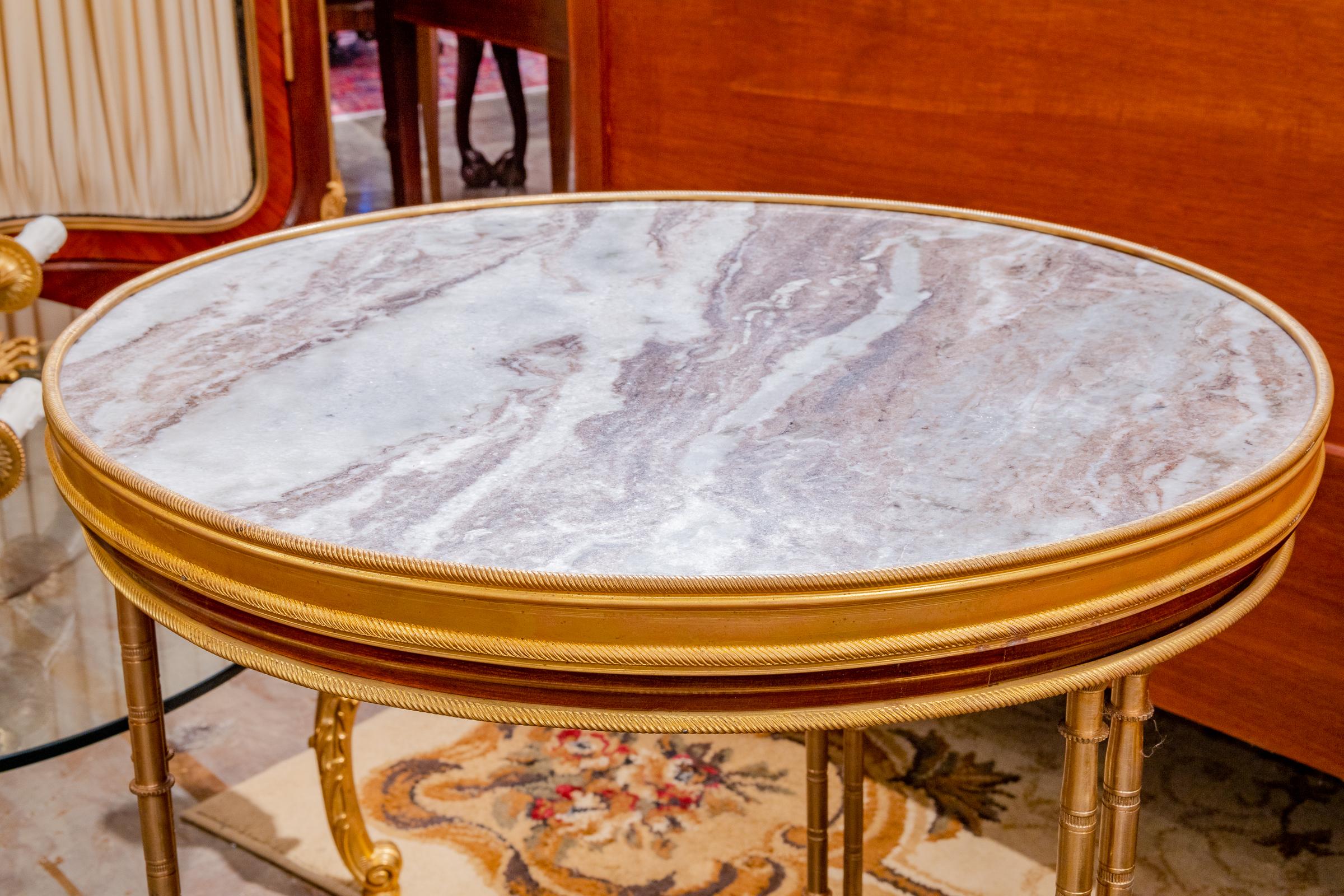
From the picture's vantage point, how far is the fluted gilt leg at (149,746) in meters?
0.60

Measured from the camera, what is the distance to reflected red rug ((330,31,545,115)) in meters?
4.09

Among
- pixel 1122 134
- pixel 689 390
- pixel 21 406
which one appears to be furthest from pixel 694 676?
pixel 21 406

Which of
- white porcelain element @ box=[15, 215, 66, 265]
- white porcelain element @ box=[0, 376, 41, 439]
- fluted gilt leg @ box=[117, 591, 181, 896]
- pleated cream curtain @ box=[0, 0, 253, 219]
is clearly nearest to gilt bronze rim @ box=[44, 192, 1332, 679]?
fluted gilt leg @ box=[117, 591, 181, 896]

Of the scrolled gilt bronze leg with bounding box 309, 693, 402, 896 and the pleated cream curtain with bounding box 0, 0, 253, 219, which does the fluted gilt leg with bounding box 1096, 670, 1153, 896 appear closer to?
the scrolled gilt bronze leg with bounding box 309, 693, 402, 896

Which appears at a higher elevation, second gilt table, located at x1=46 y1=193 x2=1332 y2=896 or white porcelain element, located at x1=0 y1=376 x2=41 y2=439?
second gilt table, located at x1=46 y1=193 x2=1332 y2=896

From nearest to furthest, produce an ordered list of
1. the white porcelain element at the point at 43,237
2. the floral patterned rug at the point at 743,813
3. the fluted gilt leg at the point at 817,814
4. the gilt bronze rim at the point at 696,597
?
the gilt bronze rim at the point at 696,597
the fluted gilt leg at the point at 817,814
the floral patterned rug at the point at 743,813
the white porcelain element at the point at 43,237

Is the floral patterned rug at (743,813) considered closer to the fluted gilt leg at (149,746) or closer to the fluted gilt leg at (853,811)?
the fluted gilt leg at (853,811)

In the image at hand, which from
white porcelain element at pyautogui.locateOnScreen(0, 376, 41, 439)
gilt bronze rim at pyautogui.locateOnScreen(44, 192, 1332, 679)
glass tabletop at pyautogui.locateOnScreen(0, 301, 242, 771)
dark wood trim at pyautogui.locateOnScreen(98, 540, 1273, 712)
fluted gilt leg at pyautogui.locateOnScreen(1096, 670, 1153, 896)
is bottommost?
glass tabletop at pyautogui.locateOnScreen(0, 301, 242, 771)

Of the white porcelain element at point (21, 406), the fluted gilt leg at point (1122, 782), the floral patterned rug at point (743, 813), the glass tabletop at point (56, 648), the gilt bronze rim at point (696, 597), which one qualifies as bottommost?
the floral patterned rug at point (743, 813)

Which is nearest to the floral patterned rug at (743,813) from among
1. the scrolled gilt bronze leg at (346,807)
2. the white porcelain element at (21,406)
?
the scrolled gilt bronze leg at (346,807)

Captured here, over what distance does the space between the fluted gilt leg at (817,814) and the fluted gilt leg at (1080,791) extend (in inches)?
12.9

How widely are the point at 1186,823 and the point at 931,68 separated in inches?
25.1

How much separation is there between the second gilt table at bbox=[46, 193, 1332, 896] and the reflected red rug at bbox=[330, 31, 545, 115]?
3323mm

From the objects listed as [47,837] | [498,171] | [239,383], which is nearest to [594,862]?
[47,837]
